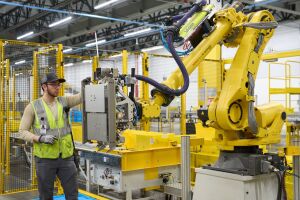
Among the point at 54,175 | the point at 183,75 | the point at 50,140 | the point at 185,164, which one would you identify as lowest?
the point at 54,175

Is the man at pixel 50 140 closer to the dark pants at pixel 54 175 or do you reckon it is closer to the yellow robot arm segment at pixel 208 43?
the dark pants at pixel 54 175

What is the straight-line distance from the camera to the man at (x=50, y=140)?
13.5ft

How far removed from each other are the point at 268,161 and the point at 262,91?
587 inches

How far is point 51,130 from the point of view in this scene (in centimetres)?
423

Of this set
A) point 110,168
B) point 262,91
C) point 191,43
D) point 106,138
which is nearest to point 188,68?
point 191,43

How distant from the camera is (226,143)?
3508 mm

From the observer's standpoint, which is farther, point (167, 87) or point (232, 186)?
point (232, 186)

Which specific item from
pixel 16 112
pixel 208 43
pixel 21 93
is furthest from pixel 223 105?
pixel 21 93

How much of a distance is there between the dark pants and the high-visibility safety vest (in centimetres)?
7

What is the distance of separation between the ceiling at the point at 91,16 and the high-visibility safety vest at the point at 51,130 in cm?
720

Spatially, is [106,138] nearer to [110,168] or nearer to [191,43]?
[191,43]

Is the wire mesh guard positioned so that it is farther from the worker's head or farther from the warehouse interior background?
the worker's head

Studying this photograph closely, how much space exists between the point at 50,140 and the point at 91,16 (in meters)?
10.2

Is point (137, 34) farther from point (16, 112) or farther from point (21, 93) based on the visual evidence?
point (16, 112)
